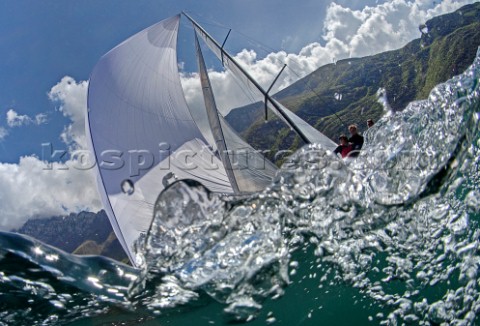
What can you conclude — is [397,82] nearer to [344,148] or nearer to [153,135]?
[153,135]

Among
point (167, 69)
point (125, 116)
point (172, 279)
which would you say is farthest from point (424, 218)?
point (167, 69)

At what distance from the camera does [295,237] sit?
6.30 meters

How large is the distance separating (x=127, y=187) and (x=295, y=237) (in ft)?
29.0

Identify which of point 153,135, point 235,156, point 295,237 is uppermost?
point 153,135

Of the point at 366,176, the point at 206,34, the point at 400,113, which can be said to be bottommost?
the point at 366,176

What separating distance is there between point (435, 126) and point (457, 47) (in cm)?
13949

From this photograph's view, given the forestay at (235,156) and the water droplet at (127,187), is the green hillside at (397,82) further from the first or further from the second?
the water droplet at (127,187)

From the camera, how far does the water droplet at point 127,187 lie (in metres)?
13.5

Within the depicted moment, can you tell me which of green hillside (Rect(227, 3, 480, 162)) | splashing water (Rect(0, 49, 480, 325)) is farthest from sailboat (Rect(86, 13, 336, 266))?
green hillside (Rect(227, 3, 480, 162))

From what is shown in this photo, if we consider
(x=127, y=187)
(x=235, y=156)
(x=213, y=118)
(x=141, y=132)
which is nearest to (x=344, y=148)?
(x=127, y=187)

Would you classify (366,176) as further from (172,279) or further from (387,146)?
(172,279)

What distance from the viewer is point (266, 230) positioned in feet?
17.8

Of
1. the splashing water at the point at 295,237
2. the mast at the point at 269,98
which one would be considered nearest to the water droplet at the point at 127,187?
the mast at the point at 269,98

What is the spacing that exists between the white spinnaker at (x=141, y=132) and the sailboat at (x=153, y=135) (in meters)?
0.03
